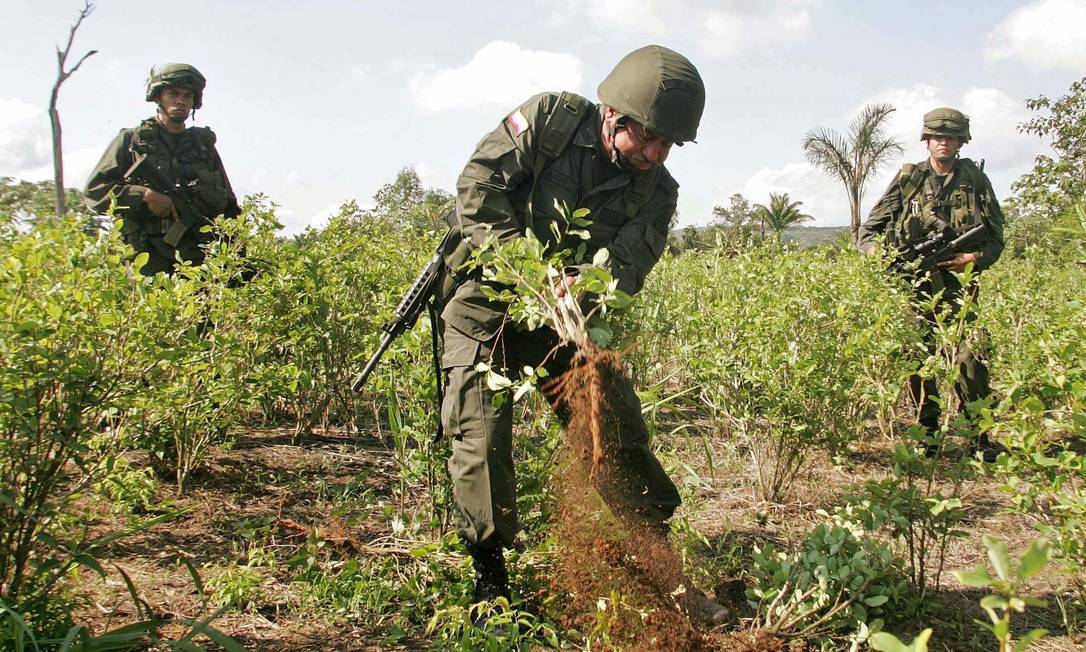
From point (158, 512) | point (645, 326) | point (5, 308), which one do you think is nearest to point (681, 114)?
point (5, 308)

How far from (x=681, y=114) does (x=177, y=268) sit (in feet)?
6.84

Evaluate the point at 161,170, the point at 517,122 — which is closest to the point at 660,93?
the point at 517,122

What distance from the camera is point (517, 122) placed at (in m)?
2.73

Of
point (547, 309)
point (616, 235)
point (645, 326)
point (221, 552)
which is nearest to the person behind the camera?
point (547, 309)

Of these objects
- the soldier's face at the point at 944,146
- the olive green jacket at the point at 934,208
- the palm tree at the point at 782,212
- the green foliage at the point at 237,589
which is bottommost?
the green foliage at the point at 237,589

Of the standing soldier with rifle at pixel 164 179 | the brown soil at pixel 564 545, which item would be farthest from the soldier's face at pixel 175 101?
the brown soil at pixel 564 545

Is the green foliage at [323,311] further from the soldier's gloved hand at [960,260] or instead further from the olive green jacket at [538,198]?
the soldier's gloved hand at [960,260]

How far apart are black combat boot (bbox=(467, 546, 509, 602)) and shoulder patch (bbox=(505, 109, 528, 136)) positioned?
4.67ft

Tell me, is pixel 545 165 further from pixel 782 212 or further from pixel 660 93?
pixel 782 212

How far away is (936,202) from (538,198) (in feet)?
12.7

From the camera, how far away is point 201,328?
11.4ft

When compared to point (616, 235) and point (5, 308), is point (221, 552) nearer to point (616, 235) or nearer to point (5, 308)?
point (5, 308)

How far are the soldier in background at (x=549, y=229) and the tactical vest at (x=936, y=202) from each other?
10.8 ft

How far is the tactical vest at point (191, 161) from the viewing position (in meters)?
4.88
